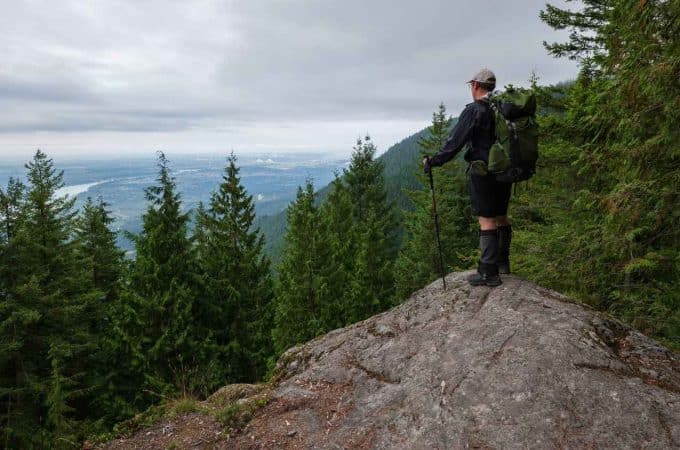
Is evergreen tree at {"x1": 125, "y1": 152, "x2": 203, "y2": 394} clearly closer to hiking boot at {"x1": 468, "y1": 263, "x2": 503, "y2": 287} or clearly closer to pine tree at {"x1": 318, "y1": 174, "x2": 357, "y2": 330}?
pine tree at {"x1": 318, "y1": 174, "x2": 357, "y2": 330}

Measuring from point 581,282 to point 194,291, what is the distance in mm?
18486

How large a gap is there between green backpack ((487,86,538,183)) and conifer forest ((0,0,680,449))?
5.25 ft

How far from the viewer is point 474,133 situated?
560cm

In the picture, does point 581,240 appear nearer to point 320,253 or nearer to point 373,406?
point 373,406

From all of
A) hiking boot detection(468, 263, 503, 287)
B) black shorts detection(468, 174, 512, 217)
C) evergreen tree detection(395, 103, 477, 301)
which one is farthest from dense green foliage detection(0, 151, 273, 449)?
black shorts detection(468, 174, 512, 217)

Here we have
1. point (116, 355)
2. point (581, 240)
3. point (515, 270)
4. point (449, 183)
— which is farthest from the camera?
point (449, 183)

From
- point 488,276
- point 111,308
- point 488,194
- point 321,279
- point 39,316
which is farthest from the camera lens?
point 321,279

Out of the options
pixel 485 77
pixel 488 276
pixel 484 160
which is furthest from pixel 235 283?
pixel 485 77

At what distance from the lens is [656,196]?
5562 mm

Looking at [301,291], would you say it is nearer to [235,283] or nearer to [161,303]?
[235,283]

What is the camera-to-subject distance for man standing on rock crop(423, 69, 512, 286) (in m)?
5.53

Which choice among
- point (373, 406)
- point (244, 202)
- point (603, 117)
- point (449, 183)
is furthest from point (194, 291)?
point (603, 117)

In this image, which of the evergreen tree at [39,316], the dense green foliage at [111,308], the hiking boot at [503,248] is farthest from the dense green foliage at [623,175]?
the evergreen tree at [39,316]

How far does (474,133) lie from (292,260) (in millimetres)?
16434
